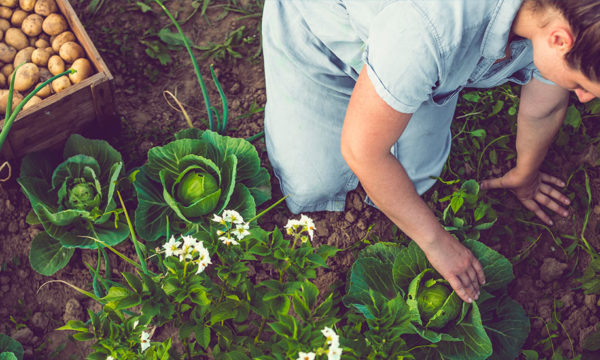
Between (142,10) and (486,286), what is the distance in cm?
183

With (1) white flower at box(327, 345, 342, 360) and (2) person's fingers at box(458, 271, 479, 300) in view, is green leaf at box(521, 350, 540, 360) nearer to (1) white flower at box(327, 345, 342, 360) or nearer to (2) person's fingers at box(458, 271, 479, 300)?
(2) person's fingers at box(458, 271, 479, 300)

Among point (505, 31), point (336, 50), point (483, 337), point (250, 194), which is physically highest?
point (505, 31)

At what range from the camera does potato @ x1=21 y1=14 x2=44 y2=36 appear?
73.3 inches

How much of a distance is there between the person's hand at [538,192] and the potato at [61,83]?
1614 mm

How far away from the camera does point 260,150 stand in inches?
82.6

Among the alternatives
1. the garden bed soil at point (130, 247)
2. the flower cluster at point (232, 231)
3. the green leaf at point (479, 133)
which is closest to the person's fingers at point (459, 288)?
the garden bed soil at point (130, 247)

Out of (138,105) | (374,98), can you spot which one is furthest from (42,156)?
(374,98)

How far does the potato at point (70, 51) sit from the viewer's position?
1807 millimetres

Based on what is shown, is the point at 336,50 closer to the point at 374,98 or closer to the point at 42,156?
the point at 374,98

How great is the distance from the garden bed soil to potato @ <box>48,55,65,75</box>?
0.26 m

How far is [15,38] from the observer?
6.11ft

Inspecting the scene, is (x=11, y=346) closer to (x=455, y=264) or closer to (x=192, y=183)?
(x=192, y=183)

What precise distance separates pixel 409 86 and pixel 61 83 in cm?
124

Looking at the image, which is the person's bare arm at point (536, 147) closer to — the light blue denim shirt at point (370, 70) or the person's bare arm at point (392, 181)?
the light blue denim shirt at point (370, 70)
